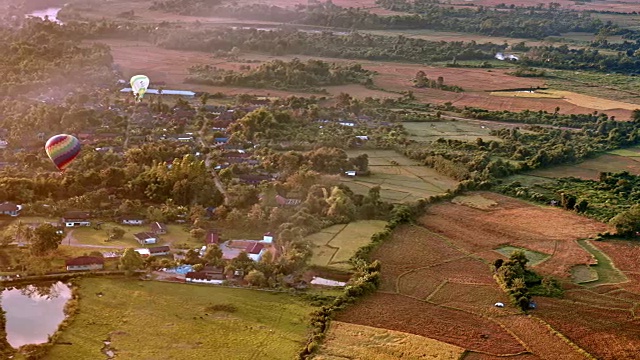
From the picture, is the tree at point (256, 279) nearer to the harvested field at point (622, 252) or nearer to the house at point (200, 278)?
the house at point (200, 278)

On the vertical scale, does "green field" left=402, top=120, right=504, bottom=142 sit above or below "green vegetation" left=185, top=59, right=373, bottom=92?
below

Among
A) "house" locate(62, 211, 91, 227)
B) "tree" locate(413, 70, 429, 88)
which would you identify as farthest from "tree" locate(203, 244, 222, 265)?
"tree" locate(413, 70, 429, 88)

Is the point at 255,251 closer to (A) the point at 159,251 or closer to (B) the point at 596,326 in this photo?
(A) the point at 159,251

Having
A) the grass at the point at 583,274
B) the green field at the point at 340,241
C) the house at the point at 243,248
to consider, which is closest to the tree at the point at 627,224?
the grass at the point at 583,274

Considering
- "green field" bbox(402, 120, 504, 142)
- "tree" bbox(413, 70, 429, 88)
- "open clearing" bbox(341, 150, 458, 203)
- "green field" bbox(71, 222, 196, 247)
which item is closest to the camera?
"green field" bbox(71, 222, 196, 247)

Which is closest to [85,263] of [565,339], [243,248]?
[243,248]

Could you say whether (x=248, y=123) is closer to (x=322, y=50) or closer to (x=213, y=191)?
(x=213, y=191)

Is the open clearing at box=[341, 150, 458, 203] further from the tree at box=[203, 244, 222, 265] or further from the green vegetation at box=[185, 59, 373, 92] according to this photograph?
the green vegetation at box=[185, 59, 373, 92]
